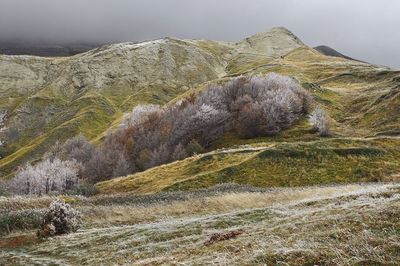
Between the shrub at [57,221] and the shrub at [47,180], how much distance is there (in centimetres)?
7692

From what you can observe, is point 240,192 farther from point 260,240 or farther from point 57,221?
point 260,240

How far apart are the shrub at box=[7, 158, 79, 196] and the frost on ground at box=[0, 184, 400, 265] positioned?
265 feet

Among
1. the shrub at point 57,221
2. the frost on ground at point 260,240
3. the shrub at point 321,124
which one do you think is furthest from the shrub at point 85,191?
the shrub at point 321,124

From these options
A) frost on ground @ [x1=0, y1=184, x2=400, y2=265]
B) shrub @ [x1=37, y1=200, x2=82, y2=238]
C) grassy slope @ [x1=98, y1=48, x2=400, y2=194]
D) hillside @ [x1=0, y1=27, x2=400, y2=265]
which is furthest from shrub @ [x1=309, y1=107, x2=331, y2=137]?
shrub @ [x1=37, y1=200, x2=82, y2=238]

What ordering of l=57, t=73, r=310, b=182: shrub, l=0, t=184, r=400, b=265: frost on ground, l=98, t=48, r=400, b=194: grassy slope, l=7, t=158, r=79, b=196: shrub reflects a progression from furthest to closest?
1. l=7, t=158, r=79, b=196: shrub
2. l=57, t=73, r=310, b=182: shrub
3. l=98, t=48, r=400, b=194: grassy slope
4. l=0, t=184, r=400, b=265: frost on ground

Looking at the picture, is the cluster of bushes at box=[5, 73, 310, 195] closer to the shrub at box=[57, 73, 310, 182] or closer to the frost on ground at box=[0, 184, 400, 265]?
the shrub at box=[57, 73, 310, 182]

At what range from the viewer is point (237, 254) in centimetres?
1748

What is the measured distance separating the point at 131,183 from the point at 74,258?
4702 centimetres

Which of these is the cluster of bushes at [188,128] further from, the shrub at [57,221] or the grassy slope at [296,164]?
the shrub at [57,221]

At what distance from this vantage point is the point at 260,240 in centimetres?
1909

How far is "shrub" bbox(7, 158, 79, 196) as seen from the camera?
115 metres

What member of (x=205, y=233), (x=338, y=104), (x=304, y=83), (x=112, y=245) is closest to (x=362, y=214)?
(x=205, y=233)

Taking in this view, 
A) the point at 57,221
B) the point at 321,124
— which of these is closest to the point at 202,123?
the point at 321,124

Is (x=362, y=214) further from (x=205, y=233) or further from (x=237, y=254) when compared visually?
(x=205, y=233)
